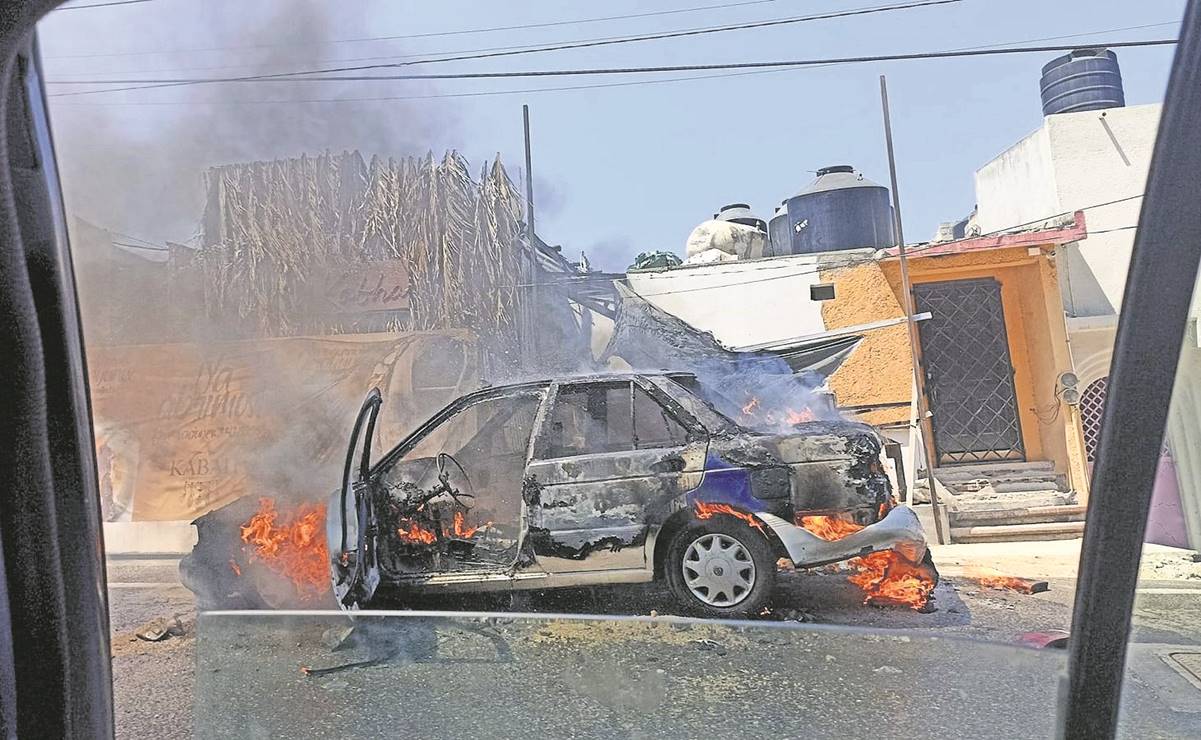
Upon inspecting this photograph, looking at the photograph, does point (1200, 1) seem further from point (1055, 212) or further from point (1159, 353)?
point (1055, 212)

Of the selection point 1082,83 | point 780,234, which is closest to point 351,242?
point 780,234

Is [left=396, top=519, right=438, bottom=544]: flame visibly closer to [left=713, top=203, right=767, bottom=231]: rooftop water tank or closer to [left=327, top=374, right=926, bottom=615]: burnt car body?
[left=327, top=374, right=926, bottom=615]: burnt car body

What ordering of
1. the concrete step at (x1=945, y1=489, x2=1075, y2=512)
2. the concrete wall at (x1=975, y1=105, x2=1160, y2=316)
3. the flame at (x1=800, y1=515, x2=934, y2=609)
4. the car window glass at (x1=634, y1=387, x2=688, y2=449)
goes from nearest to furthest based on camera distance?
1. the concrete wall at (x1=975, y1=105, x2=1160, y2=316)
2. the flame at (x1=800, y1=515, x2=934, y2=609)
3. the concrete step at (x1=945, y1=489, x2=1075, y2=512)
4. the car window glass at (x1=634, y1=387, x2=688, y2=449)

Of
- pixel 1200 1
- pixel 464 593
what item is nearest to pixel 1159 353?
pixel 1200 1

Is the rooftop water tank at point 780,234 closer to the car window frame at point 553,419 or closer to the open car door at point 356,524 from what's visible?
the car window frame at point 553,419

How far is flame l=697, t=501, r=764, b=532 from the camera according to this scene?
2.88m

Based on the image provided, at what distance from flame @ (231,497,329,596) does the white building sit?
2.85 meters

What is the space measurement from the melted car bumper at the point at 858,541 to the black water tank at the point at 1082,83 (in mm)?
1441

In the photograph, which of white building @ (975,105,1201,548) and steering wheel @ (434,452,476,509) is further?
steering wheel @ (434,452,476,509)

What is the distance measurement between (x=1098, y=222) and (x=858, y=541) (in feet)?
4.28

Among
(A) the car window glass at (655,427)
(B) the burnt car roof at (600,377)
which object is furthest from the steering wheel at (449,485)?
(A) the car window glass at (655,427)

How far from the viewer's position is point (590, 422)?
311 centimetres

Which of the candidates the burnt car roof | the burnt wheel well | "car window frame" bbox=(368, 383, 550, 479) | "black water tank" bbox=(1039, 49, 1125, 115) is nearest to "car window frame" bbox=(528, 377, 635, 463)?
the burnt car roof

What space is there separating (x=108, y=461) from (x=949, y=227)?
334 cm
